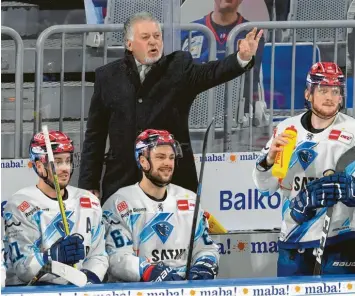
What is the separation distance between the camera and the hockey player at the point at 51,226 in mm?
6555

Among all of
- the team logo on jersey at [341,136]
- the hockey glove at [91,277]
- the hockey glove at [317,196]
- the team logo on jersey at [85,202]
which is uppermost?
the team logo on jersey at [341,136]

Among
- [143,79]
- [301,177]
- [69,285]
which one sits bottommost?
[69,285]

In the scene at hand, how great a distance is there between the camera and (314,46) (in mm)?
7207

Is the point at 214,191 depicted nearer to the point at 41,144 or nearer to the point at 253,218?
the point at 253,218

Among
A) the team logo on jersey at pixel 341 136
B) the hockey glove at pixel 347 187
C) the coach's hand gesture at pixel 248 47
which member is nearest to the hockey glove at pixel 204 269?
the hockey glove at pixel 347 187

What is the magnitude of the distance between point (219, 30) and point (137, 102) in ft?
1.86

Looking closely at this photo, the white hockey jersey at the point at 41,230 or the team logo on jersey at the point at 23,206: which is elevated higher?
the team logo on jersey at the point at 23,206

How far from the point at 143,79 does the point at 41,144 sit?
2.06 ft

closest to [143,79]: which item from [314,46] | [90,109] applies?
[90,109]

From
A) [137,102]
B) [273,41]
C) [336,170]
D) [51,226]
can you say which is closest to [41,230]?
[51,226]

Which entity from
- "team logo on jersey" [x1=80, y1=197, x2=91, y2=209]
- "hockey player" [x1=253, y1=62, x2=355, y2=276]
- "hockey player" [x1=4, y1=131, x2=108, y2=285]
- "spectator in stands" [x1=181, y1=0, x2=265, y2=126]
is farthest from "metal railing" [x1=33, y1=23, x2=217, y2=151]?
"hockey player" [x1=253, y1=62, x2=355, y2=276]

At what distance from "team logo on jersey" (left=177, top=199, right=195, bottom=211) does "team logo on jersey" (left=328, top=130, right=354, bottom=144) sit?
730mm

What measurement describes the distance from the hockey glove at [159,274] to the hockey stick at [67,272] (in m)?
0.36

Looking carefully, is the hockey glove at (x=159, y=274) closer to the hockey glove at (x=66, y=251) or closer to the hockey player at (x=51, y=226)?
the hockey player at (x=51, y=226)
